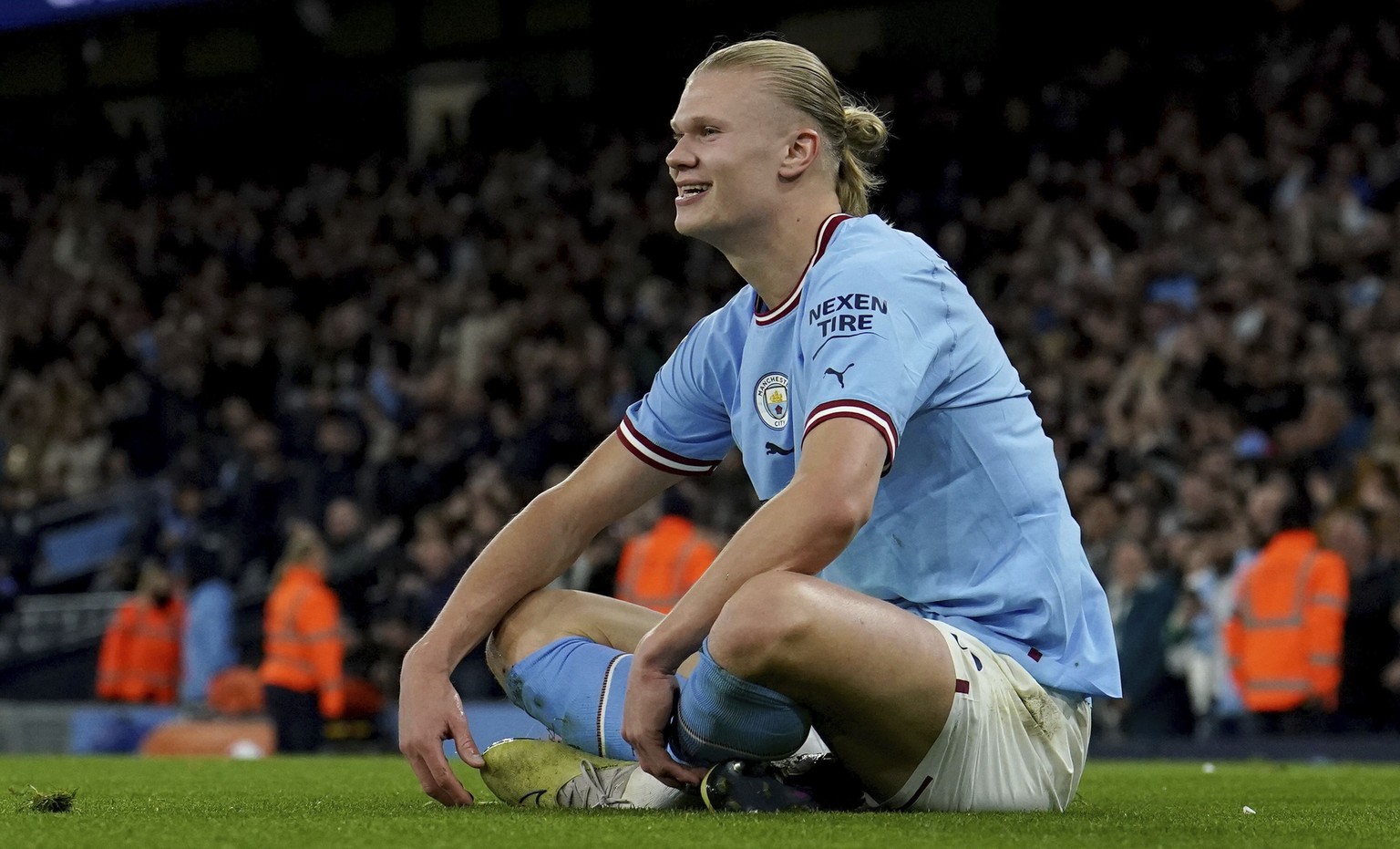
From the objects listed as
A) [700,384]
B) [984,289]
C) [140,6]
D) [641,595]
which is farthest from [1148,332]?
[700,384]

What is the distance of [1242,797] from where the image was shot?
439 cm

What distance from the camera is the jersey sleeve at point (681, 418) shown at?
3.71 metres

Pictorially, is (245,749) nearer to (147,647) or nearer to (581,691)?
(147,647)

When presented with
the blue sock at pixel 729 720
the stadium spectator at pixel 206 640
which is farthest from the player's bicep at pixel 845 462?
the stadium spectator at pixel 206 640

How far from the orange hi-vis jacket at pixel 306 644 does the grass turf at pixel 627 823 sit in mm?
5935

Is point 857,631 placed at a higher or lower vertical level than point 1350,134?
lower

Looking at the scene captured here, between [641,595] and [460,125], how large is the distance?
10144mm

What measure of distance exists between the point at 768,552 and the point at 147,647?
10038 mm

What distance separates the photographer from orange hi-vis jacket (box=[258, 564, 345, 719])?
34.8ft

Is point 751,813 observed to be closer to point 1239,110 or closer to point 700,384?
point 700,384

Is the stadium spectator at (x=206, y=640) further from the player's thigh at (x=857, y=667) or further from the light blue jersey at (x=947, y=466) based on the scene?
the player's thigh at (x=857, y=667)

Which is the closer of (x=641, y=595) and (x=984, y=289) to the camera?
(x=641, y=595)

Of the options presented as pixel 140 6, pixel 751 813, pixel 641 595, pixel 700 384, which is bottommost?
pixel 641 595

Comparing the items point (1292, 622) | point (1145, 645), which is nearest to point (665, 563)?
point (1145, 645)
